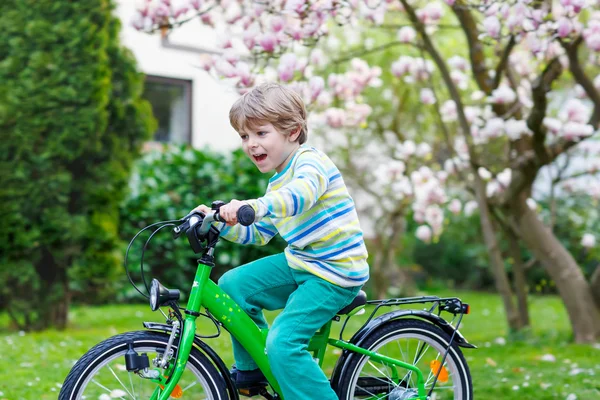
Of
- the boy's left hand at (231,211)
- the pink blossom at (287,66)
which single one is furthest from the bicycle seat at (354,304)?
the pink blossom at (287,66)

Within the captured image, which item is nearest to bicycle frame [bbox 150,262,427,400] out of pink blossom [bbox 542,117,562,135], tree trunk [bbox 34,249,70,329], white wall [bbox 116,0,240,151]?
pink blossom [bbox 542,117,562,135]

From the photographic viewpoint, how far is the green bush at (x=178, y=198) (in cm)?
882

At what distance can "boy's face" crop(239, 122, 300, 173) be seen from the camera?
9.36 feet

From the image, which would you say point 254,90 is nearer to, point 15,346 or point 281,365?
point 281,365

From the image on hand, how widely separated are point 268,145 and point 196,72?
9438 millimetres

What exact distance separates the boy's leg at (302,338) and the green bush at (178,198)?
5.95 metres

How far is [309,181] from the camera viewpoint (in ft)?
8.81

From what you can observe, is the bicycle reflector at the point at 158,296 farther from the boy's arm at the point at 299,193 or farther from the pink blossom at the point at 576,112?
the pink blossom at the point at 576,112

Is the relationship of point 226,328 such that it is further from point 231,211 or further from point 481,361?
point 481,361

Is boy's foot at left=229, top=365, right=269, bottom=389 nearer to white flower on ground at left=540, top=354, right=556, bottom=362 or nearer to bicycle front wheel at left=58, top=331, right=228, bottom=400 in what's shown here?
bicycle front wheel at left=58, top=331, right=228, bottom=400

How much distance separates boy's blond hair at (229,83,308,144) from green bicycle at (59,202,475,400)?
13.7 inches

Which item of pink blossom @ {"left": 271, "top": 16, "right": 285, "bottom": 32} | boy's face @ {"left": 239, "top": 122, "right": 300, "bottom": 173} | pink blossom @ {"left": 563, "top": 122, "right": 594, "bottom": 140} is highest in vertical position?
pink blossom @ {"left": 271, "top": 16, "right": 285, "bottom": 32}

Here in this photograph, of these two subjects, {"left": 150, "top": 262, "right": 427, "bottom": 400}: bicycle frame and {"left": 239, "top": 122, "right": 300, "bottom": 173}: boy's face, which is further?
{"left": 239, "top": 122, "right": 300, "bottom": 173}: boy's face

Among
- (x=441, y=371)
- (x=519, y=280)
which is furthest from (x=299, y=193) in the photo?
(x=519, y=280)
